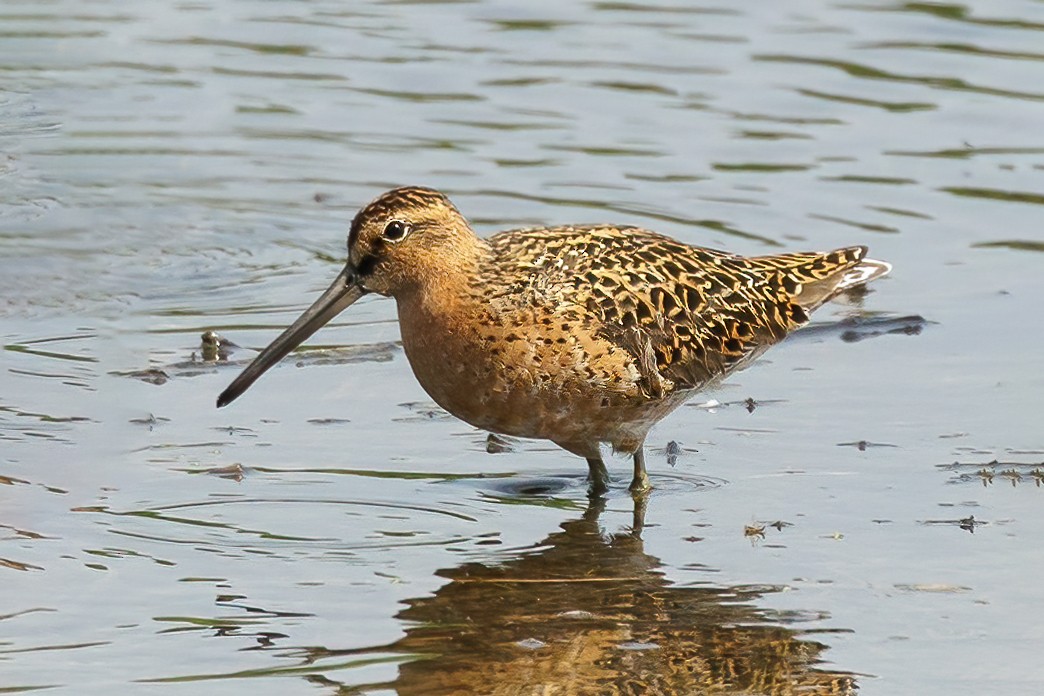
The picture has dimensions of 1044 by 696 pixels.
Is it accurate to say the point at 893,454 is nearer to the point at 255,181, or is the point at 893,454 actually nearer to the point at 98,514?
the point at 98,514

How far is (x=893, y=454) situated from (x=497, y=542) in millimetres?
1878

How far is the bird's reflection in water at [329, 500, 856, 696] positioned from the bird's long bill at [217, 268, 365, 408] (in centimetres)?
131

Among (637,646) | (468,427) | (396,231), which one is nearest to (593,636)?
(637,646)

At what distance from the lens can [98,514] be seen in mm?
7773

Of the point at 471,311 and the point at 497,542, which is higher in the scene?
the point at 471,311

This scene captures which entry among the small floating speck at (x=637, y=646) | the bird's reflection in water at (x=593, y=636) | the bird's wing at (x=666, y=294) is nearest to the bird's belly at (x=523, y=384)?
the bird's wing at (x=666, y=294)

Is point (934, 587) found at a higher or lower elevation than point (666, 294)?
lower

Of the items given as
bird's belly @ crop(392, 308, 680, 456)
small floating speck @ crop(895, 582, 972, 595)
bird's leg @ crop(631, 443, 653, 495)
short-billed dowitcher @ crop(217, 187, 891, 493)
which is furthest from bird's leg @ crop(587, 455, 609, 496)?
small floating speck @ crop(895, 582, 972, 595)

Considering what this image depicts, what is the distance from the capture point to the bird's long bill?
827 cm

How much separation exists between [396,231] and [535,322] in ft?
2.11

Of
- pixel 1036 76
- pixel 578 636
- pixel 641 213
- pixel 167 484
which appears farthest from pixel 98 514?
pixel 1036 76

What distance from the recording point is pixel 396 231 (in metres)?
8.10

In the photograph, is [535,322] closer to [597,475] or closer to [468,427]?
[597,475]

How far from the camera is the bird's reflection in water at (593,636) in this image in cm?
648
